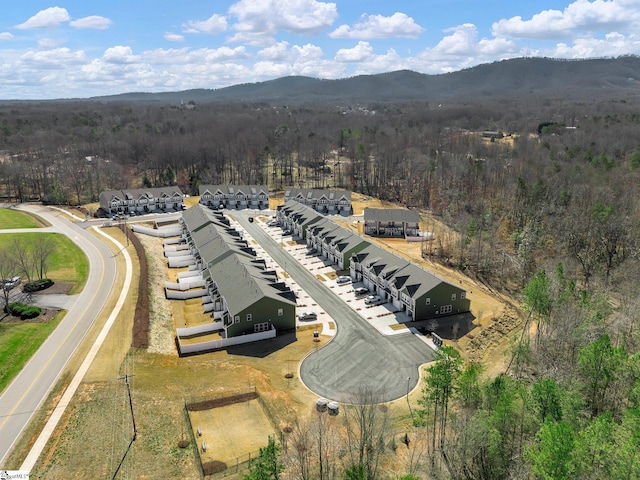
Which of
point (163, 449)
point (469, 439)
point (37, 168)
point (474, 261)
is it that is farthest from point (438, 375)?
point (37, 168)

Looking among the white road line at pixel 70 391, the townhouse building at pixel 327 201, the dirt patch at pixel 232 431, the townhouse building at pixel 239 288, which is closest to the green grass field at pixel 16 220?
the townhouse building at pixel 239 288

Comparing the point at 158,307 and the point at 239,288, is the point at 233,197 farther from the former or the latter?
the point at 239,288

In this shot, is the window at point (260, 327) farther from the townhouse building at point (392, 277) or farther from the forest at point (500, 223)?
the forest at point (500, 223)

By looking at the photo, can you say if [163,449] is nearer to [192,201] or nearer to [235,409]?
[235,409]

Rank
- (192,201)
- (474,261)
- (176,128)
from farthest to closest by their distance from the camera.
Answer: (176,128)
(192,201)
(474,261)

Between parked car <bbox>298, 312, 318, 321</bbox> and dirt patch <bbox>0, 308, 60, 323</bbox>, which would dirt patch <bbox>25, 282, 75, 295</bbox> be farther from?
parked car <bbox>298, 312, 318, 321</bbox>
